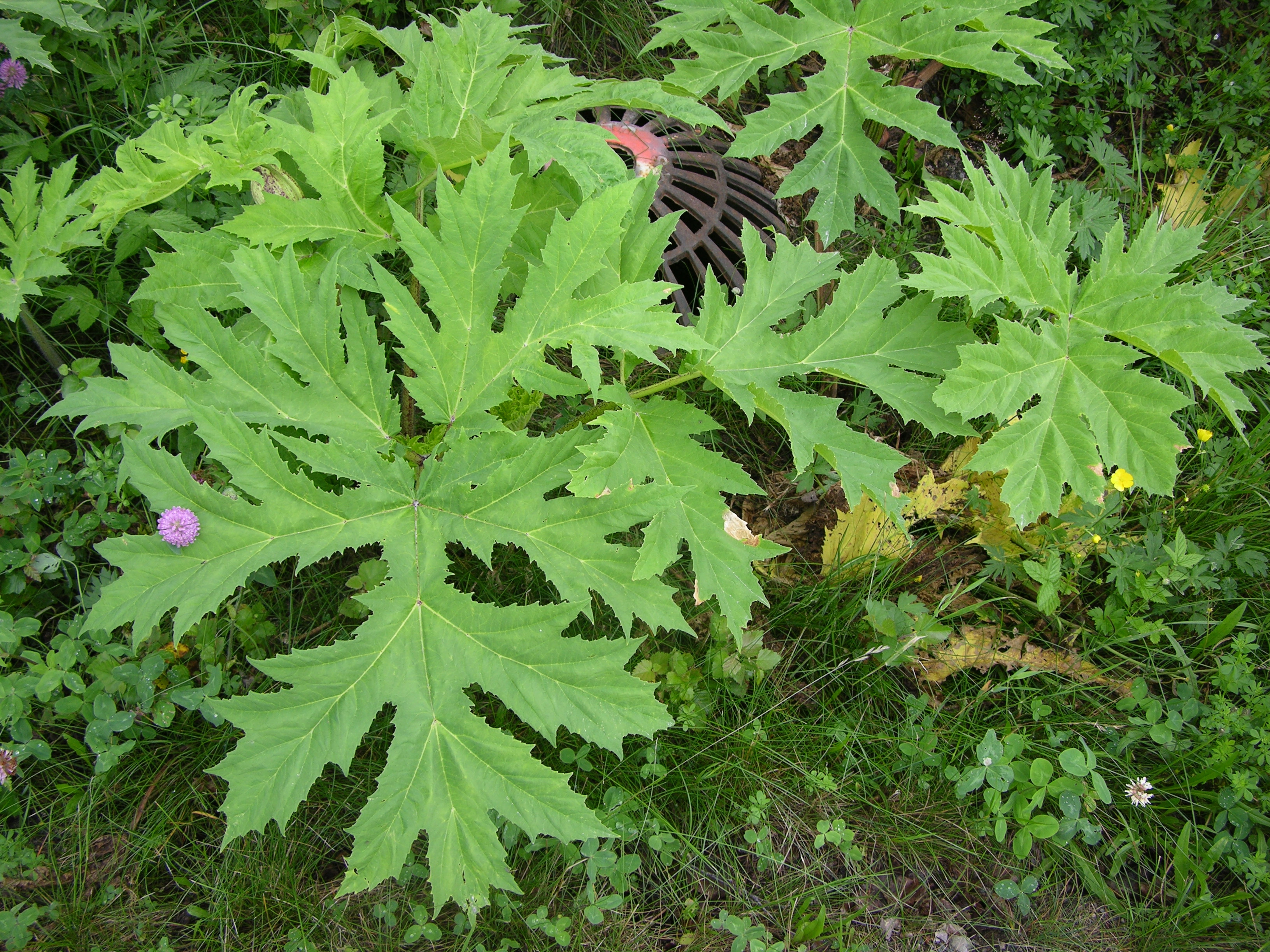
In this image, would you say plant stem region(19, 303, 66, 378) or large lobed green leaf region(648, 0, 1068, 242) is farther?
plant stem region(19, 303, 66, 378)

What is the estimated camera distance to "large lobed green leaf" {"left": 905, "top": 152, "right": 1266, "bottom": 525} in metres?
2.06

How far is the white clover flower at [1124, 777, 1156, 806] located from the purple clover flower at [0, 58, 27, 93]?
13.6 feet

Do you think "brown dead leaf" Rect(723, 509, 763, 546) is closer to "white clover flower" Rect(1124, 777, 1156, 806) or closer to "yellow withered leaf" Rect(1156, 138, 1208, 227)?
"white clover flower" Rect(1124, 777, 1156, 806)

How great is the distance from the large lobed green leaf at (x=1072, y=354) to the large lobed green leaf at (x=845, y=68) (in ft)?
0.78

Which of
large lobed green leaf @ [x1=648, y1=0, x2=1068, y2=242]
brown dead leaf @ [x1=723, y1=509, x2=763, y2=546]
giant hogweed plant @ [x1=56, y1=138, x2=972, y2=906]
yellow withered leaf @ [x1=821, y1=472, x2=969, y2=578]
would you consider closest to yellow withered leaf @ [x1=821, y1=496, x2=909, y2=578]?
yellow withered leaf @ [x1=821, y1=472, x2=969, y2=578]

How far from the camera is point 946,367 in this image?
2193 millimetres

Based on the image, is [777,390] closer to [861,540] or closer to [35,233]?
[861,540]

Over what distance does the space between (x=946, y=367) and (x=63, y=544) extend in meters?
2.61

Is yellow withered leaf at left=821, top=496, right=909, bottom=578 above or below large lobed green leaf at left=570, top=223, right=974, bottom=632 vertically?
below

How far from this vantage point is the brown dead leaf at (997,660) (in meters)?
2.78

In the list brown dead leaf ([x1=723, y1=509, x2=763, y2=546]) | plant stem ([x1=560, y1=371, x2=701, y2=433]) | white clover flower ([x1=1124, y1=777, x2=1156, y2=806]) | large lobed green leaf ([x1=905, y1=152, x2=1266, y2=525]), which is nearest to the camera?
large lobed green leaf ([x1=905, y1=152, x2=1266, y2=525])

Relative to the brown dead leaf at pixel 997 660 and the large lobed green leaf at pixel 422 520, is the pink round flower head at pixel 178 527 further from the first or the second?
the brown dead leaf at pixel 997 660

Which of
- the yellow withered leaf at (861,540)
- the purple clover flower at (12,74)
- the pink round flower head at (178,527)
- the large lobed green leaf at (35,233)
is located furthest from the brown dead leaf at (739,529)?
the purple clover flower at (12,74)

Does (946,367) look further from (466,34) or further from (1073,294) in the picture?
(466,34)
